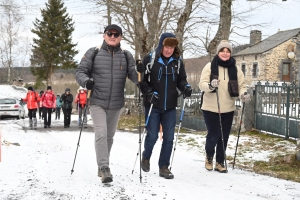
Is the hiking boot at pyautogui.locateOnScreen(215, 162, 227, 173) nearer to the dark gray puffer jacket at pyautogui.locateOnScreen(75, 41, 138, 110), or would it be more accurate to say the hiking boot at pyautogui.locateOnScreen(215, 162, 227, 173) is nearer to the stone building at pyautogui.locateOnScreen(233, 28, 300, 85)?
the dark gray puffer jacket at pyautogui.locateOnScreen(75, 41, 138, 110)

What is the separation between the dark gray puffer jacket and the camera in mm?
4867

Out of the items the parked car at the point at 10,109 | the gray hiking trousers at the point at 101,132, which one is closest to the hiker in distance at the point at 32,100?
the parked car at the point at 10,109

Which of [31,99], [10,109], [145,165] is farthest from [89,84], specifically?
[10,109]

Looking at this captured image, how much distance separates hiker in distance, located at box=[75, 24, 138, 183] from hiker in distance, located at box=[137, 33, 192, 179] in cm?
39

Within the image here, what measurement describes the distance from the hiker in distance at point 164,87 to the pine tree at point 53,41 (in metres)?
42.9

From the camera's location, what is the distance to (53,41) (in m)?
46.8

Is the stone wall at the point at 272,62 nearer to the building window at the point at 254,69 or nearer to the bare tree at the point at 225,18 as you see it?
the building window at the point at 254,69

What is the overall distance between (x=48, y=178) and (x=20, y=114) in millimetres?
18101

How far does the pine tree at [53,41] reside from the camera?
4647 cm

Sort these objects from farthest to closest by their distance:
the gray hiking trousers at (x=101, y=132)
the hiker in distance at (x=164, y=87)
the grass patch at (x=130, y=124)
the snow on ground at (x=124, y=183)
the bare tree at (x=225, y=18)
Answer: the grass patch at (x=130, y=124) → the bare tree at (x=225, y=18) → the hiker in distance at (x=164, y=87) → the gray hiking trousers at (x=101, y=132) → the snow on ground at (x=124, y=183)

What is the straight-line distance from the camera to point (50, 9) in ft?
154

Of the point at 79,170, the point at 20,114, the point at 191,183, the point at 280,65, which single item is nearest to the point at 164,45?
the point at 191,183

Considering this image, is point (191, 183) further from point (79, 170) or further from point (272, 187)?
point (79, 170)

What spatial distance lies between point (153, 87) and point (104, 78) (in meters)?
0.72
